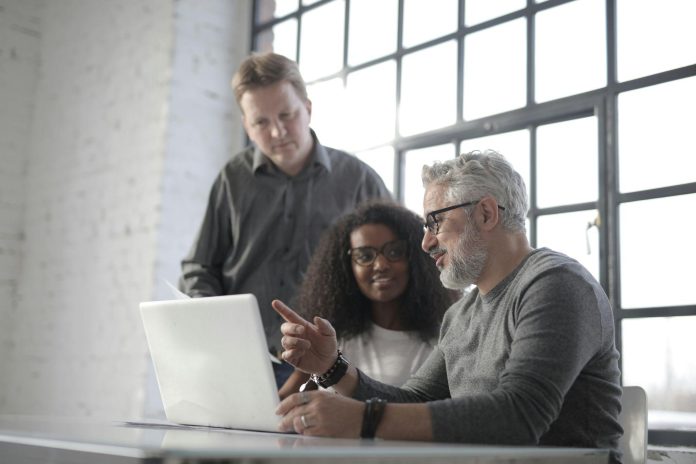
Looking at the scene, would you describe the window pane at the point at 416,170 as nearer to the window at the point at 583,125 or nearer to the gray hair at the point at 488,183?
the window at the point at 583,125

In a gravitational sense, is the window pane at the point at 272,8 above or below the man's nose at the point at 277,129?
above

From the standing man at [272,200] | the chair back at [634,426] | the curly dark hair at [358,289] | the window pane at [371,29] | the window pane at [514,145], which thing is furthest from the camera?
the window pane at [371,29]

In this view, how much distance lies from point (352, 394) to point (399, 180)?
2053mm

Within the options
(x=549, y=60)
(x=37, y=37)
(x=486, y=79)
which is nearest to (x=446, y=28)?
(x=486, y=79)

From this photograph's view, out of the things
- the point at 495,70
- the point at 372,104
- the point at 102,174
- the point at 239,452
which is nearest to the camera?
the point at 239,452

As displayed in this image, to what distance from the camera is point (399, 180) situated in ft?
12.9

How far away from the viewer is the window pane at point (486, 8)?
356 centimetres

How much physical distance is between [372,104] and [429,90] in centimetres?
38

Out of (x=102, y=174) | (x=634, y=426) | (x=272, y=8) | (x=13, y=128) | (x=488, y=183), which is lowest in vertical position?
(x=634, y=426)

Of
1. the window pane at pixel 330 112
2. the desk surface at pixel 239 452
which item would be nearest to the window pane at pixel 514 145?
the window pane at pixel 330 112

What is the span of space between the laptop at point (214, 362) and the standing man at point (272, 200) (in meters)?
0.98

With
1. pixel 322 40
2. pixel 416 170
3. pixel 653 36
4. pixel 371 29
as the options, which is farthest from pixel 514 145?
pixel 322 40

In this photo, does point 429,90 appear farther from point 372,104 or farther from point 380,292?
point 380,292

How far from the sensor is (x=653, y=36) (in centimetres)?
304
